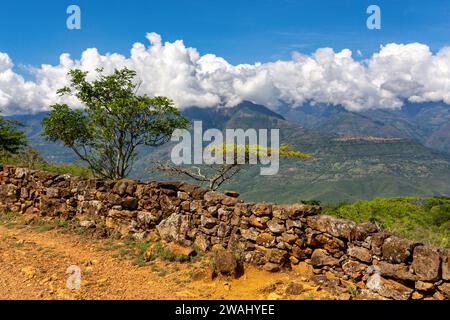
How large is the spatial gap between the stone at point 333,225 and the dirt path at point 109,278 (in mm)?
1561

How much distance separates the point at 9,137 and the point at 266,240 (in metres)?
31.6

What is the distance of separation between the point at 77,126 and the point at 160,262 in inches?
588

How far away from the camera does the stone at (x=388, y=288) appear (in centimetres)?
930

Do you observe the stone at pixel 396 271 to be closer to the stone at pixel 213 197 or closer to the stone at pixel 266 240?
the stone at pixel 266 240

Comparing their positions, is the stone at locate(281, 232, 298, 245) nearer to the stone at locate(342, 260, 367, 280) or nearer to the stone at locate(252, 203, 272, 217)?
the stone at locate(252, 203, 272, 217)

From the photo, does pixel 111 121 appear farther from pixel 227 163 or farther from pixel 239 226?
pixel 239 226

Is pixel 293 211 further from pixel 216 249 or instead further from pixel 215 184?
pixel 215 184

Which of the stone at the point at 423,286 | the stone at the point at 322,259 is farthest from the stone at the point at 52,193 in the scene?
the stone at the point at 423,286

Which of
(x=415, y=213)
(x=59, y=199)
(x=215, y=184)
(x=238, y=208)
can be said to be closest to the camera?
(x=238, y=208)

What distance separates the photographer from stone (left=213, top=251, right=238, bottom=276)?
11084 millimetres

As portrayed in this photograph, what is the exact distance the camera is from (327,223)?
10.9 meters

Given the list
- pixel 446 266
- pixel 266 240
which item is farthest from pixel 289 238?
pixel 446 266

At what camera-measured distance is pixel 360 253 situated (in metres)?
10.2
